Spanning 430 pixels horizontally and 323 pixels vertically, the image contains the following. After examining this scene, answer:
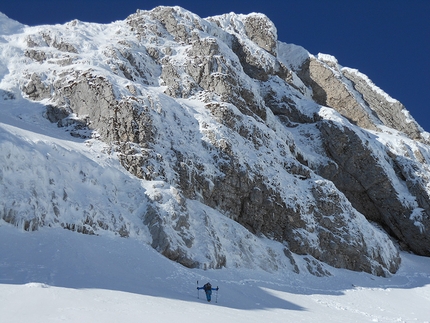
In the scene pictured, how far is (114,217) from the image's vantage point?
2647 cm

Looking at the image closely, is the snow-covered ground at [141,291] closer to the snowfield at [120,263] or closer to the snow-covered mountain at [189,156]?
the snowfield at [120,263]

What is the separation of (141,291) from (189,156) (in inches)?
745

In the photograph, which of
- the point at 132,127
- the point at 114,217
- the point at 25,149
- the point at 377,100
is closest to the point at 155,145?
the point at 132,127

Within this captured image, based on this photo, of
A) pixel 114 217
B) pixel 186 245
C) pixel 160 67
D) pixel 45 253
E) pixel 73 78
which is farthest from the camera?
pixel 160 67

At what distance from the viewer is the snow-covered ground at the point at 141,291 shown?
13.4m

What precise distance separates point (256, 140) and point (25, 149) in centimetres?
2353

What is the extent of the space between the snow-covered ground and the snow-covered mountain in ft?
6.28

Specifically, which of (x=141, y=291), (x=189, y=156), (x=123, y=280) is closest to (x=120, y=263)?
(x=123, y=280)

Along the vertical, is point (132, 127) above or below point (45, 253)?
above

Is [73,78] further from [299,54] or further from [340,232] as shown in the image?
[299,54]

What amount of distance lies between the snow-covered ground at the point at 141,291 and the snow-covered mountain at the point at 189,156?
191 cm

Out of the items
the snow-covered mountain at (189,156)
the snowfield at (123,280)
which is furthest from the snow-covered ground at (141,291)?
Result: the snow-covered mountain at (189,156)

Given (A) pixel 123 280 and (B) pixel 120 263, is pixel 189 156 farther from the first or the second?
(A) pixel 123 280

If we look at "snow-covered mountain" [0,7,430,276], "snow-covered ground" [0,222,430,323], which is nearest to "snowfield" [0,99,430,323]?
"snow-covered ground" [0,222,430,323]
